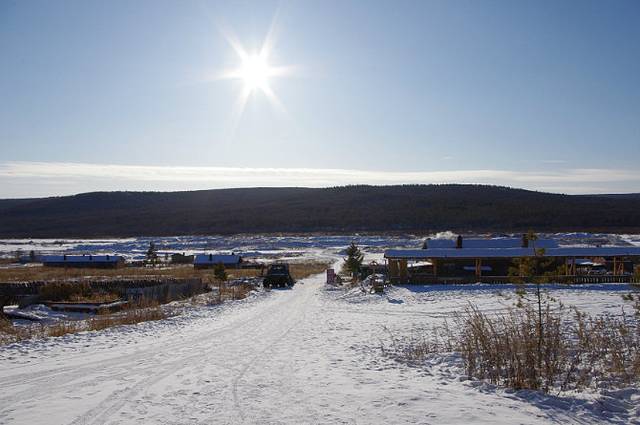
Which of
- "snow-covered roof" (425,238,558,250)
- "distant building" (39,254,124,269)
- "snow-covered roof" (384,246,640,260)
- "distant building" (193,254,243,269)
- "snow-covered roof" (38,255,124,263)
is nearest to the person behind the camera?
"snow-covered roof" (384,246,640,260)

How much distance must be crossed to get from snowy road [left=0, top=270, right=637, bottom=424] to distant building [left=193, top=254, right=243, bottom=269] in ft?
134

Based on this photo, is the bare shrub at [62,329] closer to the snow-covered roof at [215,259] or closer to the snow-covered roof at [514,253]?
the snow-covered roof at [514,253]

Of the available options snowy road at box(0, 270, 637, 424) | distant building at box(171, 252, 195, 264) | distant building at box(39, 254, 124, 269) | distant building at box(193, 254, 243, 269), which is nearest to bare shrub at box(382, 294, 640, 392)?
snowy road at box(0, 270, 637, 424)

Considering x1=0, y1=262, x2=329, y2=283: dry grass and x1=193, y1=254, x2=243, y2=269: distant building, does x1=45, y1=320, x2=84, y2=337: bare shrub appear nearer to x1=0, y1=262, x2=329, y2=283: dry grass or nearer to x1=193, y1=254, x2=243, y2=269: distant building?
x1=0, y1=262, x2=329, y2=283: dry grass

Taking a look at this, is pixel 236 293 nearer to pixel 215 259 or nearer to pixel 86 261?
pixel 215 259

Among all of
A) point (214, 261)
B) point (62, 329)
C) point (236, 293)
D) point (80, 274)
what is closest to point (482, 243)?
point (236, 293)

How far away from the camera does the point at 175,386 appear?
8625 mm

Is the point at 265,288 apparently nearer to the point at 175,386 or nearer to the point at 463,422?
the point at 175,386

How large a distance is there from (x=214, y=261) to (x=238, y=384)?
4923 centimetres

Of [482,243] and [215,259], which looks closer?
[482,243]

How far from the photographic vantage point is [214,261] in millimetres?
56906

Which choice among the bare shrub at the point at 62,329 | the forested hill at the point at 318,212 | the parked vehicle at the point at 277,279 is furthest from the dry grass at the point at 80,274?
the forested hill at the point at 318,212

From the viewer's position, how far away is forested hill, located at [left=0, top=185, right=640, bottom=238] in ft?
371

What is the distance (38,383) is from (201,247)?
3218 inches
